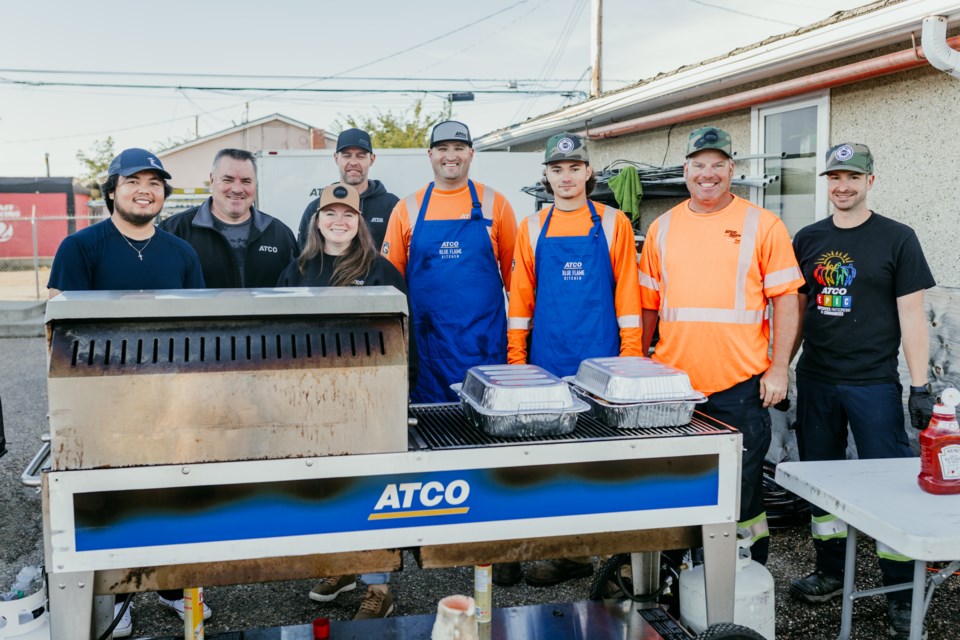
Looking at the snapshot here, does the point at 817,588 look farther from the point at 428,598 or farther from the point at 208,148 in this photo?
the point at 208,148

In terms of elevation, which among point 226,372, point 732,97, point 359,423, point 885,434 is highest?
point 732,97

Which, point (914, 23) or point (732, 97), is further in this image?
point (732, 97)

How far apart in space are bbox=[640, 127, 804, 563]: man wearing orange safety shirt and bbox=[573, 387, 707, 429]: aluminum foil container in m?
0.88

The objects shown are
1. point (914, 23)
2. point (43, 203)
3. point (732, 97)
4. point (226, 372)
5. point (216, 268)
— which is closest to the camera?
point (226, 372)

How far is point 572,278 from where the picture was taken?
341 cm

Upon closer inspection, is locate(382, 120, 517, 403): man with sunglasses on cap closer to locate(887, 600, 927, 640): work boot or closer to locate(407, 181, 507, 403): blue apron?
locate(407, 181, 507, 403): blue apron

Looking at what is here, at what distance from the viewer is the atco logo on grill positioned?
1939 millimetres

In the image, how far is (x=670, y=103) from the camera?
748 centimetres

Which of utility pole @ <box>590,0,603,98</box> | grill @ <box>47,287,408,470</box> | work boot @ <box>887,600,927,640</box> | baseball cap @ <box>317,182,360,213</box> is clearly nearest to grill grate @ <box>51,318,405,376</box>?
grill @ <box>47,287,408,470</box>

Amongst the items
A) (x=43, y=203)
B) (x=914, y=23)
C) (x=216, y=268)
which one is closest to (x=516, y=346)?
(x=216, y=268)

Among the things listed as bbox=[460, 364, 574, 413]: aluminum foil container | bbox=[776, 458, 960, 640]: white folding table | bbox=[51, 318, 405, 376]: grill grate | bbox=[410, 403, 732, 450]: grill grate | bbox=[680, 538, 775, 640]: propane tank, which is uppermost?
bbox=[51, 318, 405, 376]: grill grate

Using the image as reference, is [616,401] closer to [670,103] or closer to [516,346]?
[516,346]

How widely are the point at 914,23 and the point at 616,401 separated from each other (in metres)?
3.65

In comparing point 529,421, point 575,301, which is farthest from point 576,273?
point 529,421
